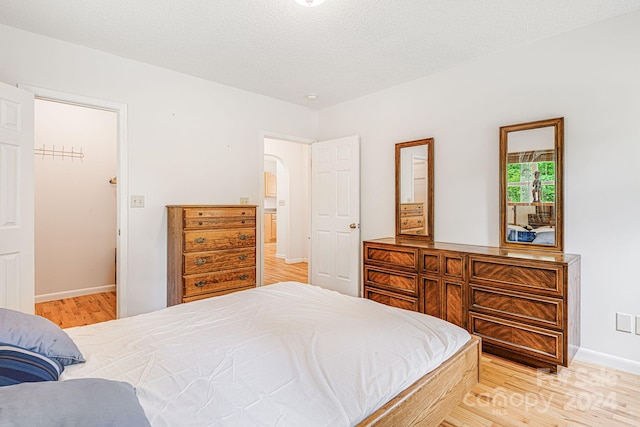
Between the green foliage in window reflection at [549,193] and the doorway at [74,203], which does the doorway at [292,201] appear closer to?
the doorway at [74,203]

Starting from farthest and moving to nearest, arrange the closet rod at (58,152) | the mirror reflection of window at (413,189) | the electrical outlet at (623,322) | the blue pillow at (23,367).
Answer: the closet rod at (58,152)
the mirror reflection of window at (413,189)
the electrical outlet at (623,322)
the blue pillow at (23,367)

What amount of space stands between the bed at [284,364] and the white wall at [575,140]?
4.90ft

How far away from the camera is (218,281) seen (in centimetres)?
313

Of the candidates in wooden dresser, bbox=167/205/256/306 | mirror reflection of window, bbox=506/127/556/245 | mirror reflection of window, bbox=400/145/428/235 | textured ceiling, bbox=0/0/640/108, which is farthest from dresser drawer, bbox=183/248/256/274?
mirror reflection of window, bbox=506/127/556/245

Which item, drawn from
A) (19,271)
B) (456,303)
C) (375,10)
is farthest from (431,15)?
(19,271)

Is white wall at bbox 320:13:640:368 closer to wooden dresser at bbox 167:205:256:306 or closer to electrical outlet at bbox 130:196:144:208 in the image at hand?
wooden dresser at bbox 167:205:256:306

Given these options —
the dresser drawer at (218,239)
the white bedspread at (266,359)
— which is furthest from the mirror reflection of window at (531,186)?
the dresser drawer at (218,239)

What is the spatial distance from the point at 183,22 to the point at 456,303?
3114 mm

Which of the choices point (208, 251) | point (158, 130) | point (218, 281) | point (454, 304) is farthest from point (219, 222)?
point (454, 304)

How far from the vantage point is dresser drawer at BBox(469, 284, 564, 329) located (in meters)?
2.28

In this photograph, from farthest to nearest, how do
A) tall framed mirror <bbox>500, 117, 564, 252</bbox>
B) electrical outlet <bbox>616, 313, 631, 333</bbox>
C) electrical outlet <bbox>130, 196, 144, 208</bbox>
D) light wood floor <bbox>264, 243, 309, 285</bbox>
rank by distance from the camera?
1. light wood floor <bbox>264, 243, 309, 285</bbox>
2. electrical outlet <bbox>130, 196, 144, 208</bbox>
3. tall framed mirror <bbox>500, 117, 564, 252</bbox>
4. electrical outlet <bbox>616, 313, 631, 333</bbox>

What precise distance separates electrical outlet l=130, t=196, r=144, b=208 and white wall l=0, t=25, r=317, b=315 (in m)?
0.05

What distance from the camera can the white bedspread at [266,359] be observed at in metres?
1.01

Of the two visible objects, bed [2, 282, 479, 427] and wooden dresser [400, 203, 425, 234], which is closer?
bed [2, 282, 479, 427]
